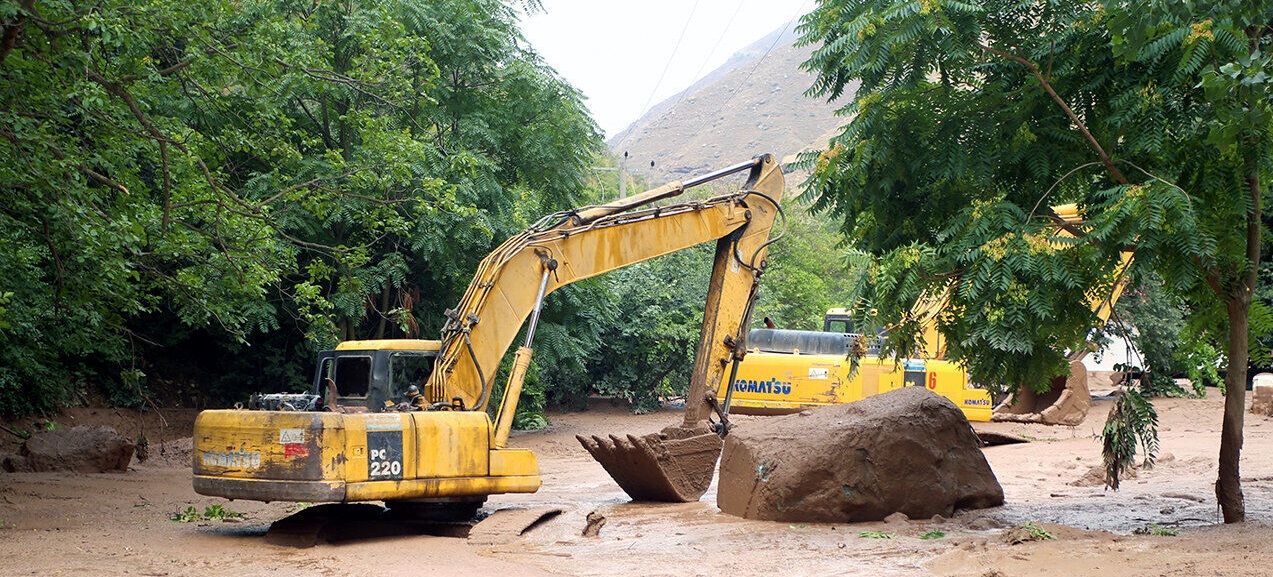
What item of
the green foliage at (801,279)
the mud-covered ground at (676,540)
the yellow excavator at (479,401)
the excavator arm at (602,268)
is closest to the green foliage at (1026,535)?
the mud-covered ground at (676,540)

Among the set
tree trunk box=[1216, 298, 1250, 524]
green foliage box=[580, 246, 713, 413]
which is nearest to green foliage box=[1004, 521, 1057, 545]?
tree trunk box=[1216, 298, 1250, 524]

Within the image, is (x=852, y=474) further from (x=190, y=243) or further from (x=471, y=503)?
(x=190, y=243)

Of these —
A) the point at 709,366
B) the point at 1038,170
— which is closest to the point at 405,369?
the point at 709,366

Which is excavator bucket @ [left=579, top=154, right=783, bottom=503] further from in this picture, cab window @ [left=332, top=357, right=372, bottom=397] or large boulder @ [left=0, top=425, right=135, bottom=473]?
large boulder @ [left=0, top=425, right=135, bottom=473]

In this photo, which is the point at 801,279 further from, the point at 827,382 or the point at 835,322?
the point at 827,382

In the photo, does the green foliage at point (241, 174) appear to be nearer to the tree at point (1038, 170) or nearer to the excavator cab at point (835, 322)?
the tree at point (1038, 170)

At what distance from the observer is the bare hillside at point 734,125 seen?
108 m

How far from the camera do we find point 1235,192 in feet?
31.3

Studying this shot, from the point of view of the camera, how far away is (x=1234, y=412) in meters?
10.2

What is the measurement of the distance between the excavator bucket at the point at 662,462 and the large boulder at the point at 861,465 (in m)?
1.00

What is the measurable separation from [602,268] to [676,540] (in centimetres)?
363

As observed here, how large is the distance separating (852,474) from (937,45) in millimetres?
4192

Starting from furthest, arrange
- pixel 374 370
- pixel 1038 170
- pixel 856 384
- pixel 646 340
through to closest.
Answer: pixel 646 340, pixel 856 384, pixel 374 370, pixel 1038 170

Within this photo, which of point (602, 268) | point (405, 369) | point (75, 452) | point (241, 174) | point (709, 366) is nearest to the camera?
point (405, 369)
